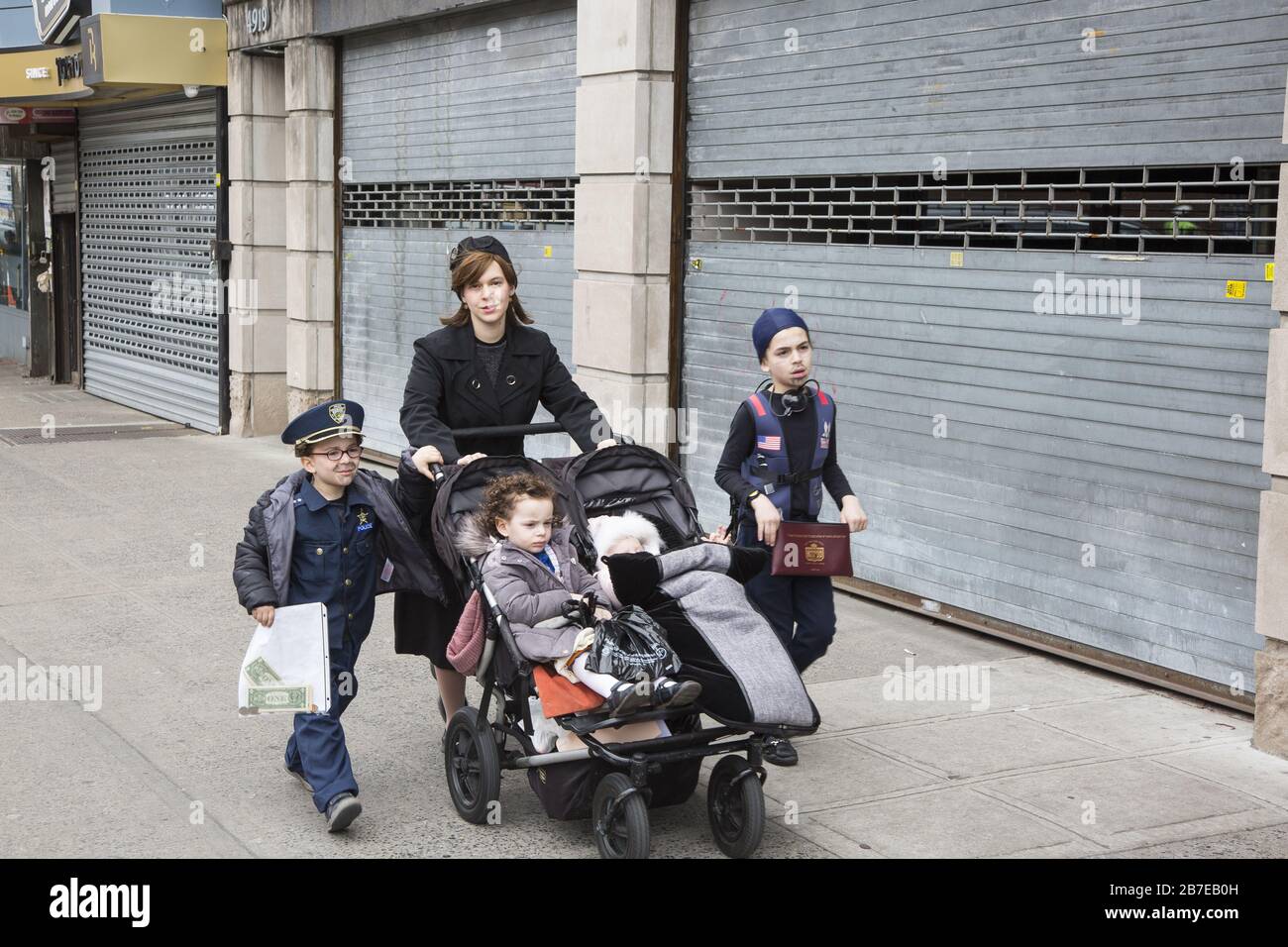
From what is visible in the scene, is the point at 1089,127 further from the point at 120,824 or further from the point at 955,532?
the point at 120,824

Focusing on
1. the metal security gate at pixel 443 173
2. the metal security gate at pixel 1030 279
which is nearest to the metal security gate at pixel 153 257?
the metal security gate at pixel 443 173

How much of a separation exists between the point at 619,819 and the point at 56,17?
14.3m

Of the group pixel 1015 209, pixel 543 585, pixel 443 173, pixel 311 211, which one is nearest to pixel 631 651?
pixel 543 585

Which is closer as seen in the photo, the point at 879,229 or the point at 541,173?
the point at 879,229

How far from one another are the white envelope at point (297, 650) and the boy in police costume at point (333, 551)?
5 cm

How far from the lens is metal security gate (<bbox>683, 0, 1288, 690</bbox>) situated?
21.3 feet

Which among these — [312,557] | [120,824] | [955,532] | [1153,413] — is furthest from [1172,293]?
[120,824]

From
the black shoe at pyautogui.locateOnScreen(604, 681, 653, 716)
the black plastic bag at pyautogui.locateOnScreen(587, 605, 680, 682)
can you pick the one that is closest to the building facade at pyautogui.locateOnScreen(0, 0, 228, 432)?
the black plastic bag at pyautogui.locateOnScreen(587, 605, 680, 682)

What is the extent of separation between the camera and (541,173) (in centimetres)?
1132

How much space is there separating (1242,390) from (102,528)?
719 centimetres

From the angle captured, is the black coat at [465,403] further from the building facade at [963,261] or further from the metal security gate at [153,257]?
the metal security gate at [153,257]

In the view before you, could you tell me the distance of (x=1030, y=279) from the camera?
7.39m

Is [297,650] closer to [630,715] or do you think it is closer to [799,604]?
[630,715]

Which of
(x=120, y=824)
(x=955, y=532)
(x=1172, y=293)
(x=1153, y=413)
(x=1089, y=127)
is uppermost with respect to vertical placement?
(x=1089, y=127)
